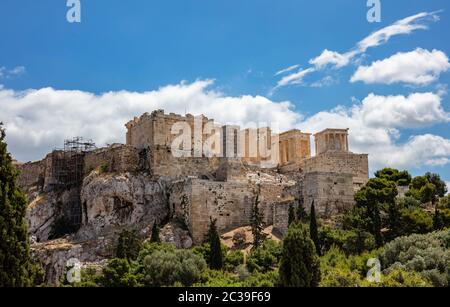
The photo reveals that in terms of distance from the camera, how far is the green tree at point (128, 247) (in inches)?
1375

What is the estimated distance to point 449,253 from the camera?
97.6 ft

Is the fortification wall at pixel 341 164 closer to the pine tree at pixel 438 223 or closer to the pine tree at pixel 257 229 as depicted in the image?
the pine tree at pixel 257 229

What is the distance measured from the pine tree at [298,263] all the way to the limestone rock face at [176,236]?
1369cm

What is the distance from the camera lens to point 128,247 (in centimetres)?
3600

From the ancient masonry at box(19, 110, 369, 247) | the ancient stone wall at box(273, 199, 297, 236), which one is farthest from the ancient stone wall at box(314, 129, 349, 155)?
the ancient stone wall at box(273, 199, 297, 236)

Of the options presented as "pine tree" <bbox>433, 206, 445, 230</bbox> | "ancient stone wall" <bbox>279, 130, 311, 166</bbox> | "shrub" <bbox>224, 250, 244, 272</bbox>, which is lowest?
"shrub" <bbox>224, 250, 244, 272</bbox>

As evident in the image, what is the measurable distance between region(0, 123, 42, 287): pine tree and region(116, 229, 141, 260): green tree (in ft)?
43.5

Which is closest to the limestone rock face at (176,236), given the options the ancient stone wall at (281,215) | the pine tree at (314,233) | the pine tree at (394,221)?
the ancient stone wall at (281,215)

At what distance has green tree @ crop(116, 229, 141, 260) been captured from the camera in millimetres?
34938

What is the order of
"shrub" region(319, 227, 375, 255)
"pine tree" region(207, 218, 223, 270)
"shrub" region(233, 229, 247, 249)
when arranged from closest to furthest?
"pine tree" region(207, 218, 223, 270) < "shrub" region(319, 227, 375, 255) < "shrub" region(233, 229, 247, 249)

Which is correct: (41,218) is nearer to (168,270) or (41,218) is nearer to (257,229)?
(257,229)

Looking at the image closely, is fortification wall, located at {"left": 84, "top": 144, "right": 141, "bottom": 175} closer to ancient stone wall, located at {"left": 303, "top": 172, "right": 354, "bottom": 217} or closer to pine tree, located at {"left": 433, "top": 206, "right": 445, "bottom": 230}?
ancient stone wall, located at {"left": 303, "top": 172, "right": 354, "bottom": 217}
